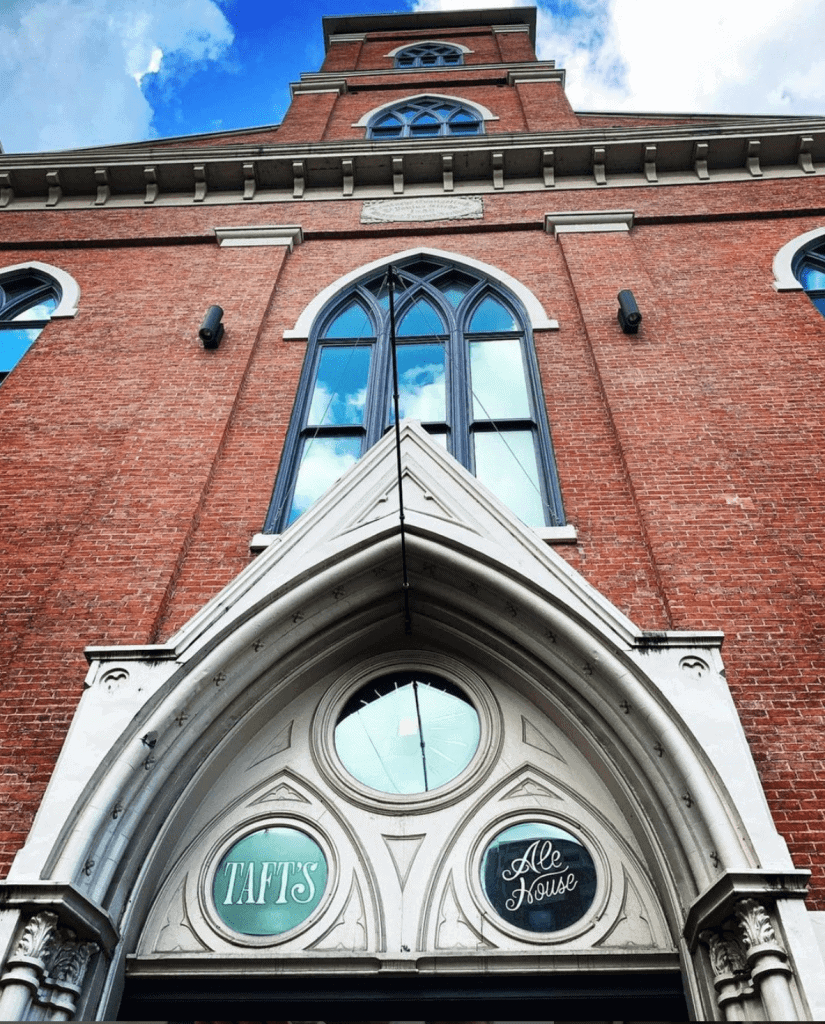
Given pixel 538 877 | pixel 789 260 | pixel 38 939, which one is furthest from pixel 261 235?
pixel 38 939

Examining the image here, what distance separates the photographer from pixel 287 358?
10.2m

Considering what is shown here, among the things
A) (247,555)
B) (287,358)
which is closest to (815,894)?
(247,555)

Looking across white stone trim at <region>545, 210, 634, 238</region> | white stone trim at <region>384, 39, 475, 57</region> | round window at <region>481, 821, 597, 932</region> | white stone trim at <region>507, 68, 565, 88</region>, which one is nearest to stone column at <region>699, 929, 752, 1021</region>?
round window at <region>481, 821, 597, 932</region>

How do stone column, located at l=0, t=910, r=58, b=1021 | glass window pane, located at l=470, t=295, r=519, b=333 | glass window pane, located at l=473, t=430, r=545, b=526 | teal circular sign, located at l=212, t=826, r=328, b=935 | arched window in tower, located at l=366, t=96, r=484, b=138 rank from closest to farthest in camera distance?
stone column, located at l=0, t=910, r=58, b=1021 → teal circular sign, located at l=212, t=826, r=328, b=935 → glass window pane, located at l=473, t=430, r=545, b=526 → glass window pane, located at l=470, t=295, r=519, b=333 → arched window in tower, located at l=366, t=96, r=484, b=138

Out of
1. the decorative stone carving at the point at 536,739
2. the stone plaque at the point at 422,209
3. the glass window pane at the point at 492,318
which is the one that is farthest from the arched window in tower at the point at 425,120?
the decorative stone carving at the point at 536,739

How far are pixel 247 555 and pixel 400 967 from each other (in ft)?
11.9

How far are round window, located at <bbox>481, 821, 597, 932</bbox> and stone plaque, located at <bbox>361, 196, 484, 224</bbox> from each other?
8.50 metres

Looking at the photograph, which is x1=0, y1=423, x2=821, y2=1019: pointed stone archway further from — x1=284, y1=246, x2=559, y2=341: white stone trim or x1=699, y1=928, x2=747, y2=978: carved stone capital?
x1=284, y1=246, x2=559, y2=341: white stone trim

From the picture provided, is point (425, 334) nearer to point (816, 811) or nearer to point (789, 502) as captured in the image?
point (789, 502)

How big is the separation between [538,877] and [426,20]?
67.9ft

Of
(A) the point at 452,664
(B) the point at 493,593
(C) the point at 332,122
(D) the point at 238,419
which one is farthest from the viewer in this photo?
(C) the point at 332,122

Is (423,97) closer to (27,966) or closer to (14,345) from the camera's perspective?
(14,345)

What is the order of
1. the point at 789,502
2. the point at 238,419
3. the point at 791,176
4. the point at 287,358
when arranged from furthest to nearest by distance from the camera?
the point at 791,176
the point at 287,358
the point at 238,419
the point at 789,502

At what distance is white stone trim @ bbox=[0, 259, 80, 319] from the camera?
11023 millimetres
